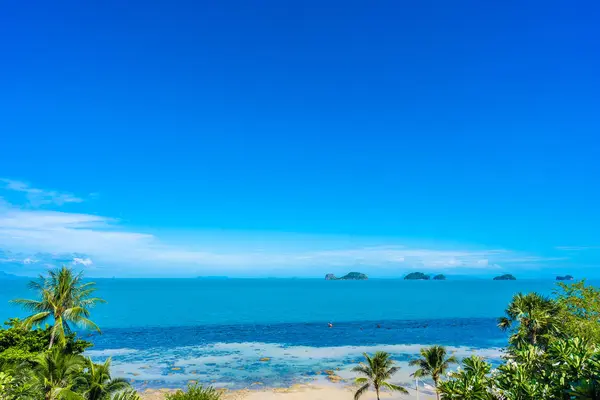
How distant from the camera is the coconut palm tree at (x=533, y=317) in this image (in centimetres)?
4144

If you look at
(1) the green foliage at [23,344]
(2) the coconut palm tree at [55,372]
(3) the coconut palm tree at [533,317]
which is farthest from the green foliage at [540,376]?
(1) the green foliage at [23,344]

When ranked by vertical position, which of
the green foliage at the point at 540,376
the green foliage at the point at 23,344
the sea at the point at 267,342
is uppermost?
the green foliage at the point at 540,376

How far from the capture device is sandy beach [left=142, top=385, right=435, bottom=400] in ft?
159

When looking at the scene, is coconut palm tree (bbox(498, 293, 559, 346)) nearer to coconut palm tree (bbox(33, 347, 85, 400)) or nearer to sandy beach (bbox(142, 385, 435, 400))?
sandy beach (bbox(142, 385, 435, 400))

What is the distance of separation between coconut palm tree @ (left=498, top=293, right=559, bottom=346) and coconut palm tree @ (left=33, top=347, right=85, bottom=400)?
4551cm

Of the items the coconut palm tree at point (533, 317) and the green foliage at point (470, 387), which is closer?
the green foliage at point (470, 387)

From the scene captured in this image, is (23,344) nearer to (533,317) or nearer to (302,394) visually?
(302,394)

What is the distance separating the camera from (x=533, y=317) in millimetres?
41719

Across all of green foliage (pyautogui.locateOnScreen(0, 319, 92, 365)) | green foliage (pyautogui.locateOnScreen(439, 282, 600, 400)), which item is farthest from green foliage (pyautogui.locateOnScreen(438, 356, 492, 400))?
green foliage (pyautogui.locateOnScreen(0, 319, 92, 365))

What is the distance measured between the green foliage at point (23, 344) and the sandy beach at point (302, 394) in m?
18.4

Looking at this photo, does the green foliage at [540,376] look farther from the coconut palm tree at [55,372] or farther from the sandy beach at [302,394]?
the sandy beach at [302,394]

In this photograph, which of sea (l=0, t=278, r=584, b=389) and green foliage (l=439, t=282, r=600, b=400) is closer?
green foliage (l=439, t=282, r=600, b=400)

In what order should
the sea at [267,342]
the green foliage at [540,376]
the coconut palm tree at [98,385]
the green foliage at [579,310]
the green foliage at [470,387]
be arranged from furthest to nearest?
1. the sea at [267,342]
2. the green foliage at [579,310]
3. the coconut palm tree at [98,385]
4. the green foliage at [470,387]
5. the green foliage at [540,376]

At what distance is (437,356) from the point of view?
42.1 meters
